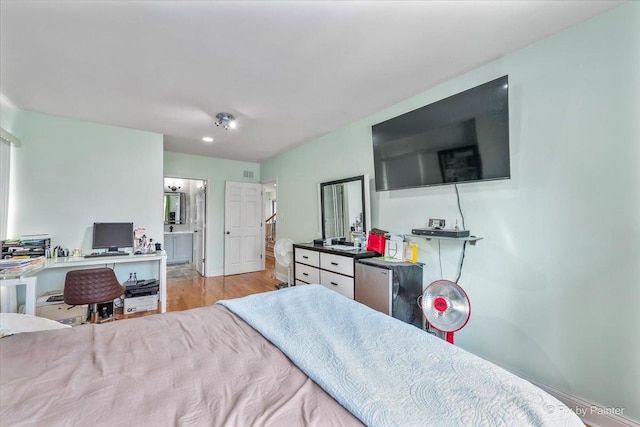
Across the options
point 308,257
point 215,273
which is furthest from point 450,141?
point 215,273

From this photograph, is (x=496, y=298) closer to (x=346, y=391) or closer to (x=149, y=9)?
(x=346, y=391)

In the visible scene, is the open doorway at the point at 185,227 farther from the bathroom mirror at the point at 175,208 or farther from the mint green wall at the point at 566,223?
the mint green wall at the point at 566,223

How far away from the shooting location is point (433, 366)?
3.18ft

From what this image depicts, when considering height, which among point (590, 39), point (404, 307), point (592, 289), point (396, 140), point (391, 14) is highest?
point (391, 14)

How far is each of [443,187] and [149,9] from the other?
2.51m

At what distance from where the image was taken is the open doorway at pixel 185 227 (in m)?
5.51

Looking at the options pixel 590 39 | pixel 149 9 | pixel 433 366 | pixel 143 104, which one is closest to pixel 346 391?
pixel 433 366

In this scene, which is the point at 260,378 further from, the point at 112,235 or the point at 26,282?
the point at 112,235

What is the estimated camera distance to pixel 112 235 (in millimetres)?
3447

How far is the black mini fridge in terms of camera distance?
2.40m

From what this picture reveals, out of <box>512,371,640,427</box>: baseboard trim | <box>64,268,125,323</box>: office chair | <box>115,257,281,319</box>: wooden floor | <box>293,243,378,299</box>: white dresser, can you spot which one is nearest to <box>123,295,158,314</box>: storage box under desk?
<box>115,257,281,319</box>: wooden floor

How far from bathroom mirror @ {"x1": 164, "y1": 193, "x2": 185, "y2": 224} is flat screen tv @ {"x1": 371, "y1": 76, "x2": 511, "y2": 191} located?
6.25 m

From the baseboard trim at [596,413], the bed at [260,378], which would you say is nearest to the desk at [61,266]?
the bed at [260,378]

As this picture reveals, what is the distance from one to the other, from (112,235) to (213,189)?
2.09 m
